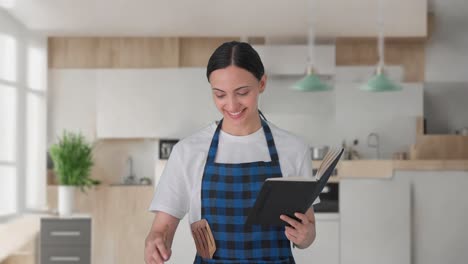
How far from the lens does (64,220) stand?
7.01 m

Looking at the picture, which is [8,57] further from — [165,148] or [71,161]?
[165,148]

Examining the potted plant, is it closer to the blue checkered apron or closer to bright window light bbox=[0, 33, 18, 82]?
bright window light bbox=[0, 33, 18, 82]

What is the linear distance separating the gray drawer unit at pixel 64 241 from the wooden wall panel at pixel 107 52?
2.05 meters

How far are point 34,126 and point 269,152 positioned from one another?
621cm

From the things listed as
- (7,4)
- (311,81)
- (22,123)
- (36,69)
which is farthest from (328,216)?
(36,69)

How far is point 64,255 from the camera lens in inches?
275

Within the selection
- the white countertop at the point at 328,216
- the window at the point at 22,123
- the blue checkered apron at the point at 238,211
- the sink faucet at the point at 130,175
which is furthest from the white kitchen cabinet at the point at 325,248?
the blue checkered apron at the point at 238,211

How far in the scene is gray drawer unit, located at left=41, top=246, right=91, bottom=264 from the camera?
6973 mm

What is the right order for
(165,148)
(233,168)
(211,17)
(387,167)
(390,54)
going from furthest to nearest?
(390,54) < (165,148) < (211,17) < (387,167) < (233,168)

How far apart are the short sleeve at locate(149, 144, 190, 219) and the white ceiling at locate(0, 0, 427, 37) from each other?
16.8 ft

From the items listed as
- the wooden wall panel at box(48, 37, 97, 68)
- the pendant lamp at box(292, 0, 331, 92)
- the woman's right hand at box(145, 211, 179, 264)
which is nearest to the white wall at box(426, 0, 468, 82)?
the pendant lamp at box(292, 0, 331, 92)

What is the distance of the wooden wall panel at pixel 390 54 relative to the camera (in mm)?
8578

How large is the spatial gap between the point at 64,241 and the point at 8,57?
1894 millimetres

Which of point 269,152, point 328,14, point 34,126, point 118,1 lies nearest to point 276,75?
point 328,14
